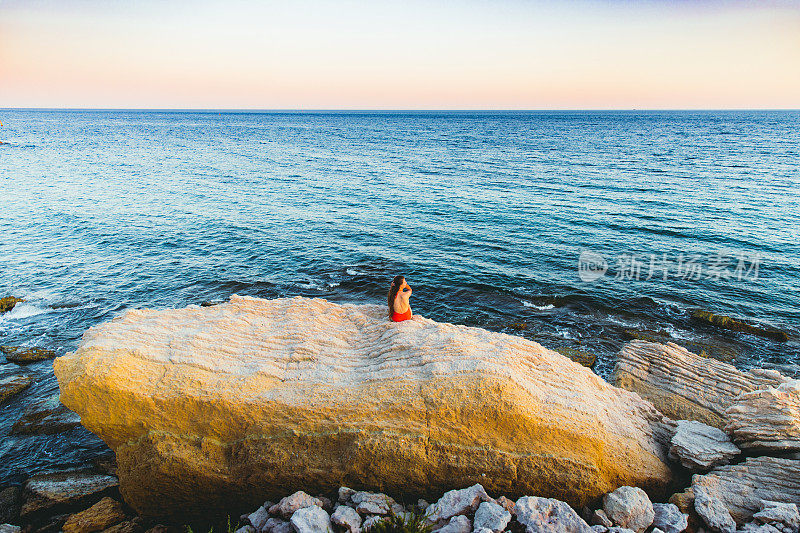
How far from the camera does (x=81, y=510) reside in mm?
11703

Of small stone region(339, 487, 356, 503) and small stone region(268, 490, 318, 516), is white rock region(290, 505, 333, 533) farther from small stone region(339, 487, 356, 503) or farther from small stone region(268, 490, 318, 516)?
small stone region(339, 487, 356, 503)

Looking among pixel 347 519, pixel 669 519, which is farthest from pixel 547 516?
pixel 347 519

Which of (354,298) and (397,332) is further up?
(397,332)

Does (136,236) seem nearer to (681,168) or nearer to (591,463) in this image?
(591,463)

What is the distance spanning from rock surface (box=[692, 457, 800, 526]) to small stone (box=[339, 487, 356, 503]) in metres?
7.85

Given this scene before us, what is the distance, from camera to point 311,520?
9.28 meters

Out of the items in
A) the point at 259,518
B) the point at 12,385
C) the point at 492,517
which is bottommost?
the point at 12,385

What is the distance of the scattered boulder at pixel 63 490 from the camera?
11781mm

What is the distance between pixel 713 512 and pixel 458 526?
5747 millimetres

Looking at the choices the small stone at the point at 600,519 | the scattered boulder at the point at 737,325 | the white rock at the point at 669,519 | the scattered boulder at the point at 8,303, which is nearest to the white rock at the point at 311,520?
the small stone at the point at 600,519

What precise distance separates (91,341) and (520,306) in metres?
20.1

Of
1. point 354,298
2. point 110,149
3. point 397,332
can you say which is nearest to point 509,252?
point 354,298

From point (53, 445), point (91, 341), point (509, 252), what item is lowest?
point (53, 445)

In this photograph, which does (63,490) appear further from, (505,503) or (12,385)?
(505,503)
